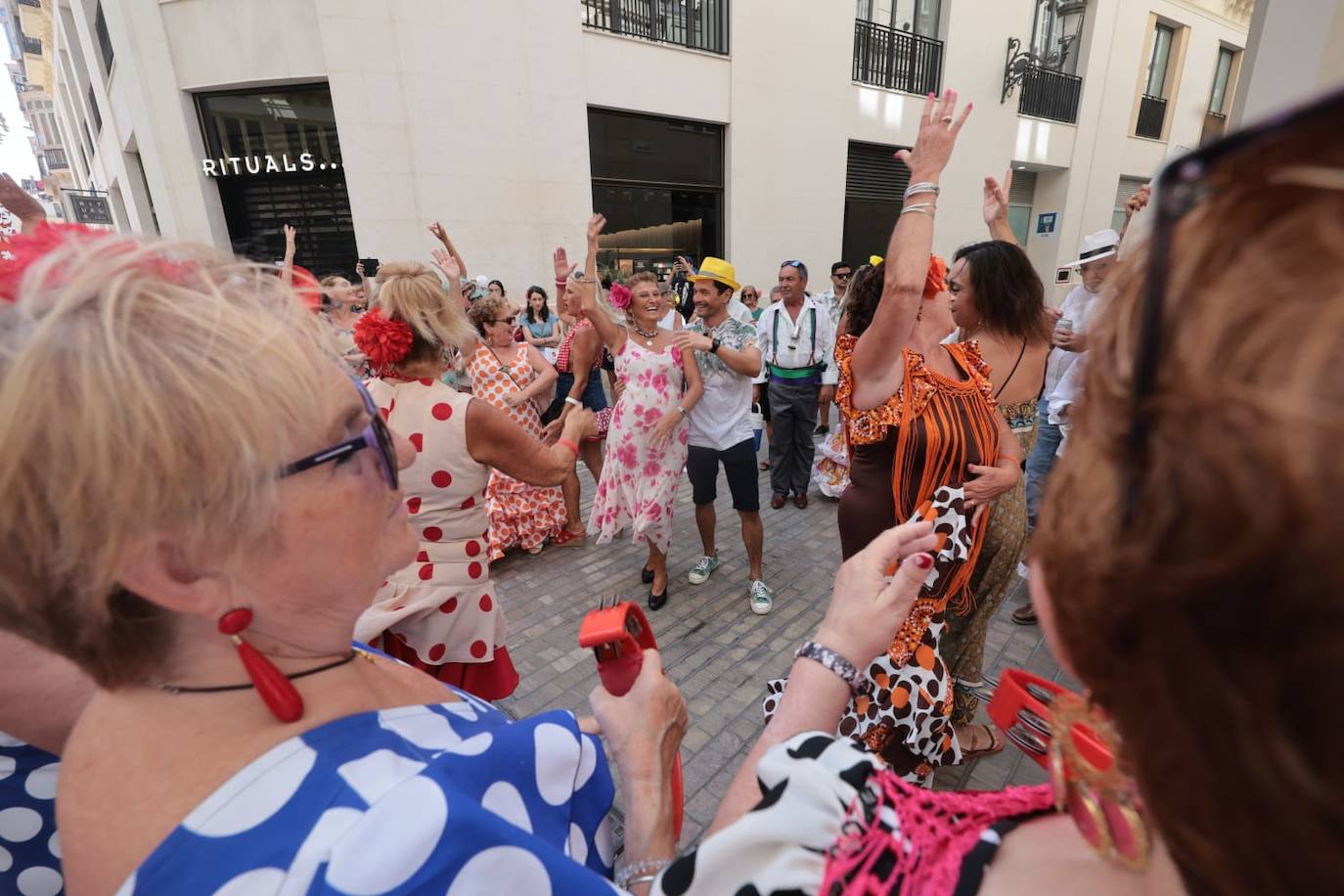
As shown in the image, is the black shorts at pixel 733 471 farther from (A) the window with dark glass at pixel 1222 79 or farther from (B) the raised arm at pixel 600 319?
(A) the window with dark glass at pixel 1222 79

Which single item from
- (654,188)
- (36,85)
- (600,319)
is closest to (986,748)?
(600,319)

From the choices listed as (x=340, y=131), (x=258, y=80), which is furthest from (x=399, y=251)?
(x=258, y=80)

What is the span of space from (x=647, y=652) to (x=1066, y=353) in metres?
4.23

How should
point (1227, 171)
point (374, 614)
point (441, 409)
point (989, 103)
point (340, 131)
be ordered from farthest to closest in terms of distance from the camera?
point (989, 103) → point (340, 131) → point (441, 409) → point (374, 614) → point (1227, 171)

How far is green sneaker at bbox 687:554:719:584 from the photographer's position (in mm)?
4188

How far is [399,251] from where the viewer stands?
9.02m

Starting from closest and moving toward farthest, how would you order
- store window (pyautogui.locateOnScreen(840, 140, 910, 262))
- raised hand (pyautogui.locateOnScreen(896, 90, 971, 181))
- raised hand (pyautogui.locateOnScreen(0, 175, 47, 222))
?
raised hand (pyautogui.locateOnScreen(896, 90, 971, 181)) → raised hand (pyautogui.locateOnScreen(0, 175, 47, 222)) → store window (pyautogui.locateOnScreen(840, 140, 910, 262))

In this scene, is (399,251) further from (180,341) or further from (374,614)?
(180,341)

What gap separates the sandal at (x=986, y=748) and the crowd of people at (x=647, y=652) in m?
0.96

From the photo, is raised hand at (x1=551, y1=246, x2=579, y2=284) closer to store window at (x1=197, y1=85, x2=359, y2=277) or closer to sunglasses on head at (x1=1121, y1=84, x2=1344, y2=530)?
sunglasses on head at (x1=1121, y1=84, x2=1344, y2=530)

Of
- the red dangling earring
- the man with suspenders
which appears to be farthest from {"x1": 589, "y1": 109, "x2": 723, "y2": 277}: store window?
the red dangling earring

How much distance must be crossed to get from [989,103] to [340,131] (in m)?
13.5

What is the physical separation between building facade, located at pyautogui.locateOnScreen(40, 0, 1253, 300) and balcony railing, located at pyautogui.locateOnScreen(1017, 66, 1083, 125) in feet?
0.22

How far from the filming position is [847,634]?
107 centimetres
